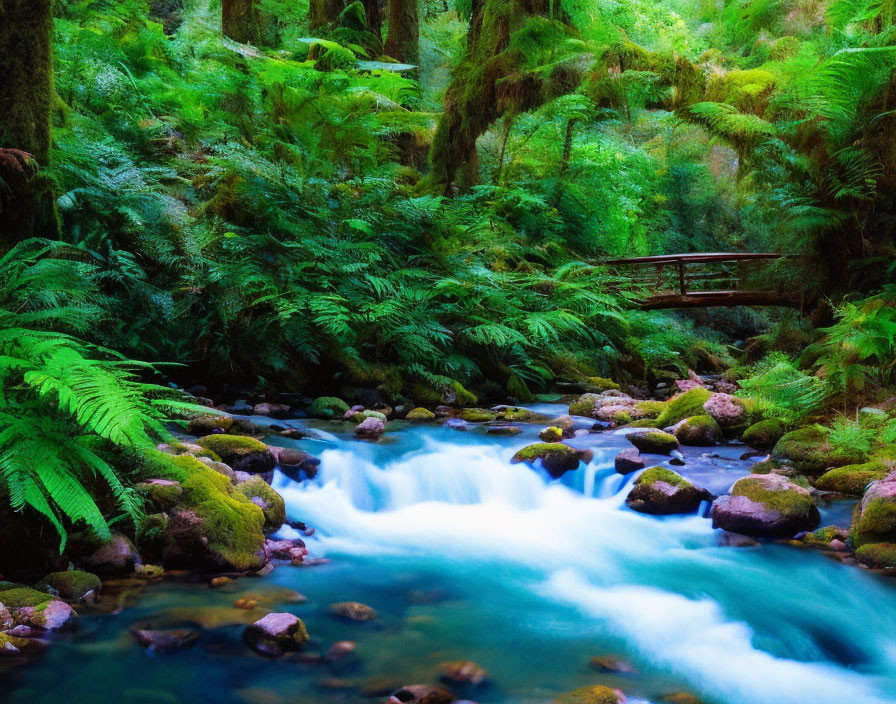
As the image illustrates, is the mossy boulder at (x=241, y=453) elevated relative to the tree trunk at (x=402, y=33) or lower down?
lower down

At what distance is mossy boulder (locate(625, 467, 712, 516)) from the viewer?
15.5 feet

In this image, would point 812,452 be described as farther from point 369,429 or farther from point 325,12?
point 325,12

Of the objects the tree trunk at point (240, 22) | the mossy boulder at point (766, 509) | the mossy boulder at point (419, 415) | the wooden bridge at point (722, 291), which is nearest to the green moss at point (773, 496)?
the mossy boulder at point (766, 509)

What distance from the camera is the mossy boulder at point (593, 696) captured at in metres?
2.57

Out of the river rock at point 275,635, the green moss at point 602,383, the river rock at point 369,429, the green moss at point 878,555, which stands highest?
the river rock at point 275,635

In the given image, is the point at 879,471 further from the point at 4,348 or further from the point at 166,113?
the point at 166,113

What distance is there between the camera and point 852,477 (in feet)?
15.9

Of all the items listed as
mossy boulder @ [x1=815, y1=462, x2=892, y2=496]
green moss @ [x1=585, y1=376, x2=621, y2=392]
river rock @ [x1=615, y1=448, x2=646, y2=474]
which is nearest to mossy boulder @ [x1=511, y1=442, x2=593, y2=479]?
river rock @ [x1=615, y1=448, x2=646, y2=474]

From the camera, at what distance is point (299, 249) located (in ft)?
24.6

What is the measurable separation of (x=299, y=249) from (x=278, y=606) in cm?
490

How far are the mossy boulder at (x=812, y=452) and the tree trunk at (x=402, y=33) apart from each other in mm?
9692

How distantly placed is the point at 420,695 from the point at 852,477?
145 inches

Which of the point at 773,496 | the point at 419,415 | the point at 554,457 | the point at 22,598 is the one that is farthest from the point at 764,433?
the point at 22,598

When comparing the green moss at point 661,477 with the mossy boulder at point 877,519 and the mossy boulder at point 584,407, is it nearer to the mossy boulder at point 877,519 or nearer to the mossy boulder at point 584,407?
the mossy boulder at point 877,519
